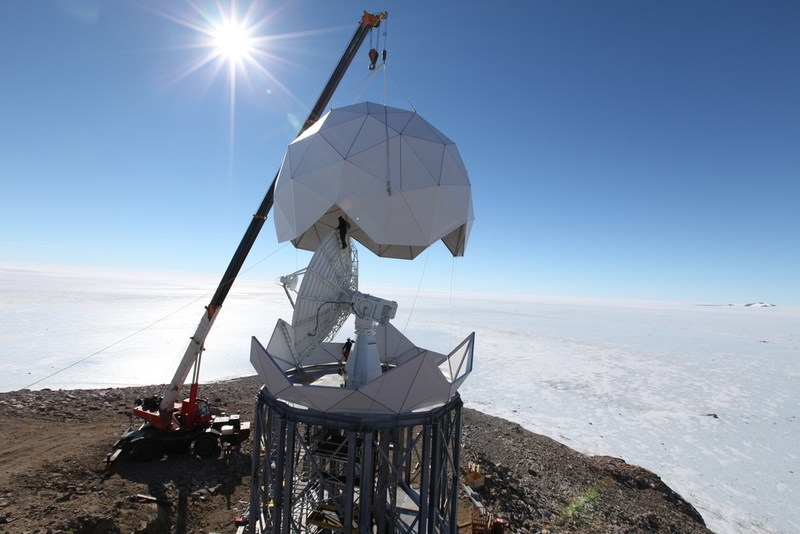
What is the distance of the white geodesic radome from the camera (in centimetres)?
867

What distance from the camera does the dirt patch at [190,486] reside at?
39.2ft

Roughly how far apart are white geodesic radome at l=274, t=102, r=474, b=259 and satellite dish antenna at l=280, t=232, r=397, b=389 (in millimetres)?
896

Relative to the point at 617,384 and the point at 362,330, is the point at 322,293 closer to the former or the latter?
the point at 362,330

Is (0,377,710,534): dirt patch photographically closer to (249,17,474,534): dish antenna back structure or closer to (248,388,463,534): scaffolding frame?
(248,388,463,534): scaffolding frame

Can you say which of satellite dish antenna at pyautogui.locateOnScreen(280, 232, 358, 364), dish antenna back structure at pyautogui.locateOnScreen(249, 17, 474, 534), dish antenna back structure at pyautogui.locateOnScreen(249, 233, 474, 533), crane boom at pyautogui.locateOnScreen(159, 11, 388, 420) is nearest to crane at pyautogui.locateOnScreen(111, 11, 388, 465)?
→ crane boom at pyautogui.locateOnScreen(159, 11, 388, 420)

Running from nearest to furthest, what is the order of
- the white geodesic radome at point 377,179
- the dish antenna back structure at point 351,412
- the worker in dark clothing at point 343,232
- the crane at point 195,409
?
the dish antenna back structure at point 351,412, the white geodesic radome at point 377,179, the worker in dark clothing at point 343,232, the crane at point 195,409

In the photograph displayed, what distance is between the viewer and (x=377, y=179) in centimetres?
877

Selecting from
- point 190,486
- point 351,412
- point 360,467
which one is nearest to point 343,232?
point 351,412

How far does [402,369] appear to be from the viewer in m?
7.68

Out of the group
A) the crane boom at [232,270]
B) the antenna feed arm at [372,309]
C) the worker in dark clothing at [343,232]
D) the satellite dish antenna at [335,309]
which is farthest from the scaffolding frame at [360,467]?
the crane boom at [232,270]

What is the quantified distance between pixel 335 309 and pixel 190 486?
30.4 feet

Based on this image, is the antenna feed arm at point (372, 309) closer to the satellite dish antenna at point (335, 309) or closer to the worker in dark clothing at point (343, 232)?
the satellite dish antenna at point (335, 309)

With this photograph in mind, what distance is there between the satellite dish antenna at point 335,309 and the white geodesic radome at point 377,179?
90 cm

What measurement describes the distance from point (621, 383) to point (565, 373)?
410 cm
